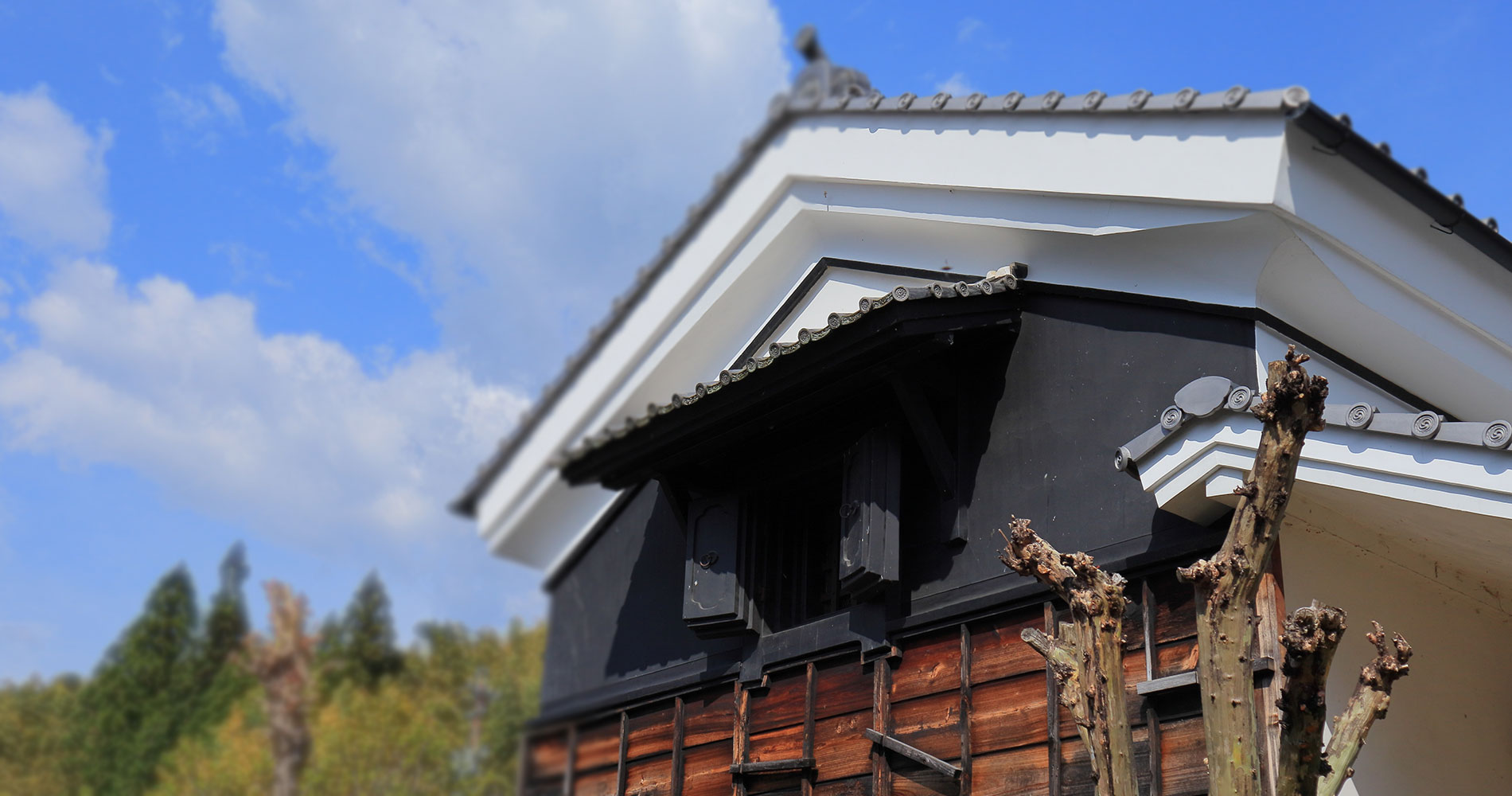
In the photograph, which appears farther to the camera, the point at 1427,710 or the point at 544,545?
the point at 544,545

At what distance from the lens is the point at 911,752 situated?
19.6 ft

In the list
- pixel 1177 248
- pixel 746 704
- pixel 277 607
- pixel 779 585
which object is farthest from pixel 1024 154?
pixel 277 607

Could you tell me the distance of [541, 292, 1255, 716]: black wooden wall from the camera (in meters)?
5.60

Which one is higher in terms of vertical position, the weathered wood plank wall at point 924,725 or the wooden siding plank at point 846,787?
the weathered wood plank wall at point 924,725

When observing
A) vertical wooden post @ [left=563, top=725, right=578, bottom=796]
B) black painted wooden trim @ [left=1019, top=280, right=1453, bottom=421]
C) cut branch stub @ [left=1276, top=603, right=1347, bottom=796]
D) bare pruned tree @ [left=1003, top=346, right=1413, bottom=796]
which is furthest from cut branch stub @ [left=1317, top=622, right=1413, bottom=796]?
vertical wooden post @ [left=563, top=725, right=578, bottom=796]

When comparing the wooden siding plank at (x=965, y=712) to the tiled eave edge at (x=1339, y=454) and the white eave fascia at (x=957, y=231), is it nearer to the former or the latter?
the tiled eave edge at (x=1339, y=454)

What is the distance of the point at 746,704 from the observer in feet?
23.5

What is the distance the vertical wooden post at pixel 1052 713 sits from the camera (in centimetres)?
537

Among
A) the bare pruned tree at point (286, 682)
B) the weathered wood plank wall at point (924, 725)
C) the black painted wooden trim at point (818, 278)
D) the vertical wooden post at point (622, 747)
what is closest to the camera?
the weathered wood plank wall at point (924, 725)

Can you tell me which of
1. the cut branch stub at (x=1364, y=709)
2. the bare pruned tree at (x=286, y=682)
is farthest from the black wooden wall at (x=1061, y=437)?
the bare pruned tree at (x=286, y=682)

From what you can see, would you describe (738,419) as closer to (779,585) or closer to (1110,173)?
(779,585)

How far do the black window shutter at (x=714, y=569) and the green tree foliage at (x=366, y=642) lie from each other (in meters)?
17.1

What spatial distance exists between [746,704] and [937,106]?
373 cm

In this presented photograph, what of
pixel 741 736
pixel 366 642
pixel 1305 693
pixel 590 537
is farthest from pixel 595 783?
pixel 366 642
